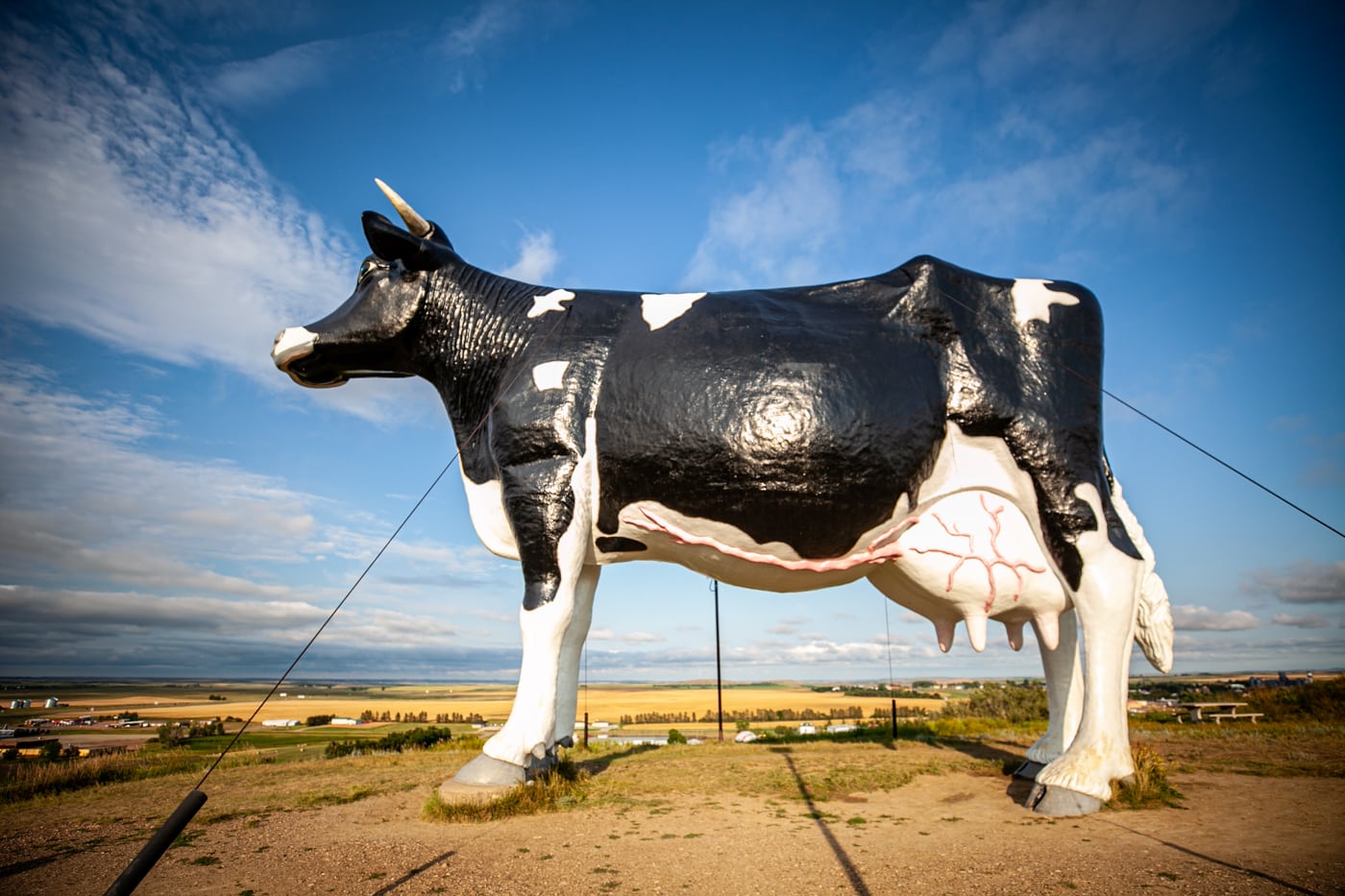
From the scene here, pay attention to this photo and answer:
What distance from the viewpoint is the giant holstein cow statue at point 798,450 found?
6.25 m

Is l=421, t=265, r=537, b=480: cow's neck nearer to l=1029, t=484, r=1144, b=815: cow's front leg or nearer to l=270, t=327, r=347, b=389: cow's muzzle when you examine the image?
l=270, t=327, r=347, b=389: cow's muzzle

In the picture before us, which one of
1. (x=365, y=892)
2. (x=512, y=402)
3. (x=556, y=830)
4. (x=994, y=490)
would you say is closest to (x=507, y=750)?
(x=556, y=830)

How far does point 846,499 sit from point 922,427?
91 cm

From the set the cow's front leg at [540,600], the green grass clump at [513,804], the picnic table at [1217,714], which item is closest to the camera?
the green grass clump at [513,804]

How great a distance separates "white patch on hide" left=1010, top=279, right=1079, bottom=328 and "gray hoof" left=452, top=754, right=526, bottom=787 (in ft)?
18.9

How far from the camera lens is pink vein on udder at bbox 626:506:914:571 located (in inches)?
255

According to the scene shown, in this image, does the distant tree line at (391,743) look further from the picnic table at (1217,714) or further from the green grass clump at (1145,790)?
the picnic table at (1217,714)

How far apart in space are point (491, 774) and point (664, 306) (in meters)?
4.23

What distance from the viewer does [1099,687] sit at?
6.07 m

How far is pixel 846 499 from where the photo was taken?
6.33m

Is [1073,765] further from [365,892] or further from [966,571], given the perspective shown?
[365,892]

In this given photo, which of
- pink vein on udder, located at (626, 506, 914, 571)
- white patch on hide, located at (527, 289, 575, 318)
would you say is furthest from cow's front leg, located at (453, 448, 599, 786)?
white patch on hide, located at (527, 289, 575, 318)

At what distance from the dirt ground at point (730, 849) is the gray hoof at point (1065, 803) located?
11cm

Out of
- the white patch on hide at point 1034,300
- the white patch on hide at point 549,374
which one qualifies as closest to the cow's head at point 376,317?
the white patch on hide at point 549,374
